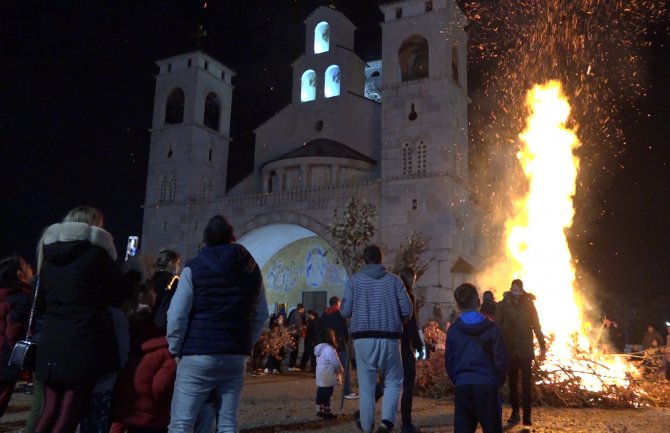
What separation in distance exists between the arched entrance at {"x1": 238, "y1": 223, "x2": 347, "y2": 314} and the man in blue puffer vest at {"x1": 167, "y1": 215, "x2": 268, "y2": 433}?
2580 centimetres

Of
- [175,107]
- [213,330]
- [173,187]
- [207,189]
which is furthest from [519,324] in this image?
[175,107]

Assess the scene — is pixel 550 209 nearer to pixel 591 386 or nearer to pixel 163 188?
pixel 591 386

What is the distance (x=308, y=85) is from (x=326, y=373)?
102 ft

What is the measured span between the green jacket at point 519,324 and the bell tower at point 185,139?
27.5m

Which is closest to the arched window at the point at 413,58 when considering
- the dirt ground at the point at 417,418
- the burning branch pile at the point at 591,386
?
the burning branch pile at the point at 591,386

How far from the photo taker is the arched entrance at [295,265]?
30.5 m

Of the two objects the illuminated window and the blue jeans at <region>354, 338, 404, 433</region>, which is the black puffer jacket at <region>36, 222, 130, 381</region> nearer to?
the blue jeans at <region>354, 338, 404, 433</region>

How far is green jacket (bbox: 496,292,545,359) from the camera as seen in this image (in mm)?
6844

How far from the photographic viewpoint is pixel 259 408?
7.79m

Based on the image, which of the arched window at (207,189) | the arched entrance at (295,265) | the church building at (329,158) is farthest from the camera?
the arched window at (207,189)

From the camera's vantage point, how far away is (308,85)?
1427 inches

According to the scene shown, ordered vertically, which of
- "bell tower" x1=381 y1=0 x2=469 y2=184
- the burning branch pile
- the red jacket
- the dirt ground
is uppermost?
"bell tower" x1=381 y1=0 x2=469 y2=184

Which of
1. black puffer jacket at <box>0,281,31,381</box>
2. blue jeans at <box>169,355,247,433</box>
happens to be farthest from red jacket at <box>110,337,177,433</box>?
black puffer jacket at <box>0,281,31,381</box>

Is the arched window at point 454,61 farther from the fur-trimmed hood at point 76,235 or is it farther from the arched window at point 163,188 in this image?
the fur-trimmed hood at point 76,235
